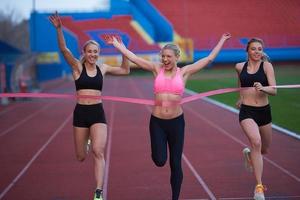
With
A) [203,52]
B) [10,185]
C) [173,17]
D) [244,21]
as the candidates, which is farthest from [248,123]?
[203,52]

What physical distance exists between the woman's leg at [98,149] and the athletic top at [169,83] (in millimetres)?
848

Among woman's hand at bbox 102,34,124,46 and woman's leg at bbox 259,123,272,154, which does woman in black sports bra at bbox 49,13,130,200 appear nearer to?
woman's hand at bbox 102,34,124,46

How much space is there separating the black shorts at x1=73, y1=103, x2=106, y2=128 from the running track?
3.43ft

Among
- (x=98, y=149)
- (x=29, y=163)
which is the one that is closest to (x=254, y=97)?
(x=98, y=149)

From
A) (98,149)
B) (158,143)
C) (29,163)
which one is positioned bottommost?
(29,163)

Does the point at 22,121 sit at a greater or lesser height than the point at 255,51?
lesser

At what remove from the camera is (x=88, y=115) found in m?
5.84

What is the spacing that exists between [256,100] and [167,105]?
1281 millimetres

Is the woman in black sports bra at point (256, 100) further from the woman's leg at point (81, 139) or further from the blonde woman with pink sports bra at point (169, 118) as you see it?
the woman's leg at point (81, 139)

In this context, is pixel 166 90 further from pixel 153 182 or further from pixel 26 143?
pixel 26 143

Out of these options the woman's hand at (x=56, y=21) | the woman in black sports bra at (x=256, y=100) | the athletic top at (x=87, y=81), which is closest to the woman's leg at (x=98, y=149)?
the athletic top at (x=87, y=81)

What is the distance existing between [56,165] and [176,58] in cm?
378

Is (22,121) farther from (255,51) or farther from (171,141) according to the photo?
(255,51)

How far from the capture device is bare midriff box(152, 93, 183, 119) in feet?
18.0
